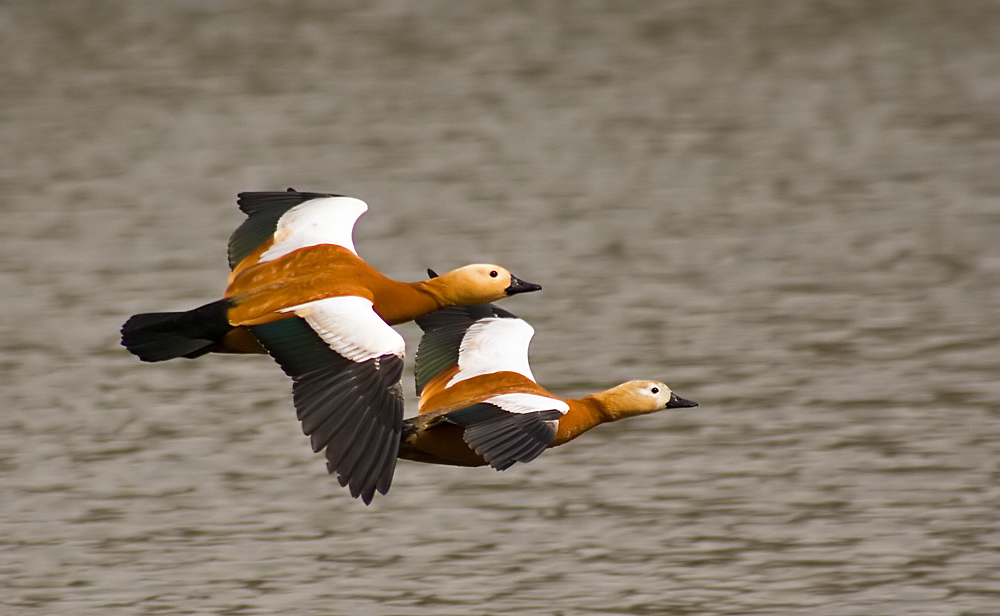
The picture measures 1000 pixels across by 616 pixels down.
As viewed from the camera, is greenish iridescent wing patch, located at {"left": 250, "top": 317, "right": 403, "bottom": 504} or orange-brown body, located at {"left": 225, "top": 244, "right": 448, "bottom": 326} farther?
orange-brown body, located at {"left": 225, "top": 244, "right": 448, "bottom": 326}

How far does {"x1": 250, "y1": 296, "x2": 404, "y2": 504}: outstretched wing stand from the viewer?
299 inches

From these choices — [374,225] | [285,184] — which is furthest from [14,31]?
[374,225]

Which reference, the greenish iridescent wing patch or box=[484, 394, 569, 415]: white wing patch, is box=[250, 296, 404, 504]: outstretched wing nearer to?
the greenish iridescent wing patch

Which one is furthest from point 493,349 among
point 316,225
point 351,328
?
point 351,328

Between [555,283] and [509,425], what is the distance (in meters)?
6.85

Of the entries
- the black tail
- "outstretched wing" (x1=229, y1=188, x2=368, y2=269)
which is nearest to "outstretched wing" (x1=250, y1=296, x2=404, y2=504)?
the black tail

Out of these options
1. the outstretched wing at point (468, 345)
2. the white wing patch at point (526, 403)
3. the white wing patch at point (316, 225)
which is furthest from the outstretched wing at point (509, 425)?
the white wing patch at point (316, 225)

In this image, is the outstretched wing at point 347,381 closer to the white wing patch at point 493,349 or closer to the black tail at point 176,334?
the black tail at point 176,334

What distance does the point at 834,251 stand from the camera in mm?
15406

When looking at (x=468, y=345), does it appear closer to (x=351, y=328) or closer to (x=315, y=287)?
(x=315, y=287)

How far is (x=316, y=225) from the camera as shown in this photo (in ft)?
29.5

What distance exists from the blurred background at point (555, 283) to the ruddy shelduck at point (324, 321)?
97.1 inches

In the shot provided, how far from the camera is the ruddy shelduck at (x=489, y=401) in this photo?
812 centimetres

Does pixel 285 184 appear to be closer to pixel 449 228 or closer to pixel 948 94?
pixel 449 228
